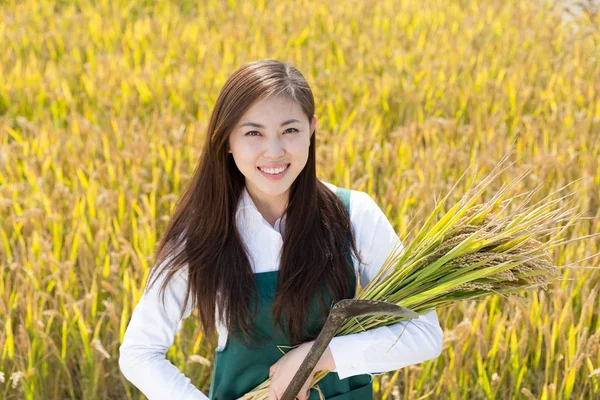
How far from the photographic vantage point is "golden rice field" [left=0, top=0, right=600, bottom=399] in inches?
84.2

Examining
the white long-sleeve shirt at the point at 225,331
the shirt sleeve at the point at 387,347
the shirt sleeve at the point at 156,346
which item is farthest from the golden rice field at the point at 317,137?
the shirt sleeve at the point at 156,346

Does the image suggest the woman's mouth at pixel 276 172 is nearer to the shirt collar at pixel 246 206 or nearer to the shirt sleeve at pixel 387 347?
the shirt collar at pixel 246 206

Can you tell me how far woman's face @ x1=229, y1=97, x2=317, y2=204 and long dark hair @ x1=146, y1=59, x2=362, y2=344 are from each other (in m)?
0.02

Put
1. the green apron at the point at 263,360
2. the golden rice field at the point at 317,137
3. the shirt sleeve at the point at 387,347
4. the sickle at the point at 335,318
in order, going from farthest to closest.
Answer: the golden rice field at the point at 317,137, the green apron at the point at 263,360, the shirt sleeve at the point at 387,347, the sickle at the point at 335,318

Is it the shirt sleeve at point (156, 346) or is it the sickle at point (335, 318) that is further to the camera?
the shirt sleeve at point (156, 346)

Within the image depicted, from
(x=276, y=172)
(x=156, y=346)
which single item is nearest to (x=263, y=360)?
(x=156, y=346)

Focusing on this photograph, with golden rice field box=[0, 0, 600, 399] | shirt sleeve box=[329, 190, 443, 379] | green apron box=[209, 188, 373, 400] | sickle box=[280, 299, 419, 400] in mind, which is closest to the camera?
sickle box=[280, 299, 419, 400]

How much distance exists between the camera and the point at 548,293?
7.75ft

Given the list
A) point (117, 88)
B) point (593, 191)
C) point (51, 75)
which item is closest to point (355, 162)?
point (593, 191)

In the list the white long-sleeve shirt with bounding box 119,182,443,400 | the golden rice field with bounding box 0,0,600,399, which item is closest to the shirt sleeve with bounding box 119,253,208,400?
the white long-sleeve shirt with bounding box 119,182,443,400

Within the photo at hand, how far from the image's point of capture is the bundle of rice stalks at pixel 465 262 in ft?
4.49

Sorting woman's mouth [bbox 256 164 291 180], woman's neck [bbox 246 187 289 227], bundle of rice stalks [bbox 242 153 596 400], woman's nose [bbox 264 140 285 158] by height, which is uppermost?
woman's nose [bbox 264 140 285 158]

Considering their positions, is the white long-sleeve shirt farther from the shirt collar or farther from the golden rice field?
the golden rice field

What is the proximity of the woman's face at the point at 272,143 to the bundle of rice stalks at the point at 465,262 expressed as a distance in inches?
9.4
